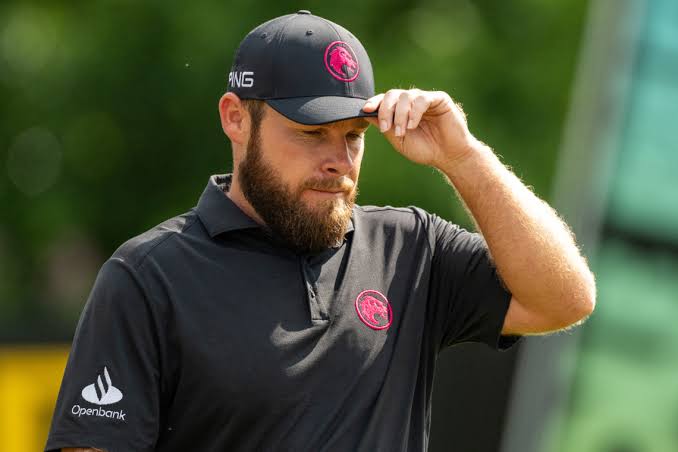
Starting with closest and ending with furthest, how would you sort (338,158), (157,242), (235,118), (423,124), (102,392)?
(102,392), (157,242), (338,158), (423,124), (235,118)

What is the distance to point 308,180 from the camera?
350 centimetres

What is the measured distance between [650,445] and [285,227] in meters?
4.40

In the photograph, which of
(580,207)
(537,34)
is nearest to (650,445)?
(580,207)

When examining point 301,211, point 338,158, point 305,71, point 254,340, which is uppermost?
point 305,71

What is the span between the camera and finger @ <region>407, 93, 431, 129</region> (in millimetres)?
3382

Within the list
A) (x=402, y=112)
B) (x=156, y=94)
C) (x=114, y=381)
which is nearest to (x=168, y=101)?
(x=156, y=94)

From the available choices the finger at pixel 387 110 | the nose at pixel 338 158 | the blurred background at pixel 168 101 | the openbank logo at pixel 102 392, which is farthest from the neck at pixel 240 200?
the blurred background at pixel 168 101

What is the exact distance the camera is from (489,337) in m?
3.69

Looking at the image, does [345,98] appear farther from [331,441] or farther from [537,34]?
[537,34]

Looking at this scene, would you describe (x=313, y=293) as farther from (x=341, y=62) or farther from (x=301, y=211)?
(x=341, y=62)

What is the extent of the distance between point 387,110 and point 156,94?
30.3 ft

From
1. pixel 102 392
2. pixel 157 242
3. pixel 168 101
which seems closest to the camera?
pixel 102 392

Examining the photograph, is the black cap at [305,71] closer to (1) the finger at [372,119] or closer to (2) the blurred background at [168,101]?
(1) the finger at [372,119]

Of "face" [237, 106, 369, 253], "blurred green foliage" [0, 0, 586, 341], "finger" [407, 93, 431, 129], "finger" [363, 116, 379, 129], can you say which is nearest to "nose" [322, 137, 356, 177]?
"face" [237, 106, 369, 253]
